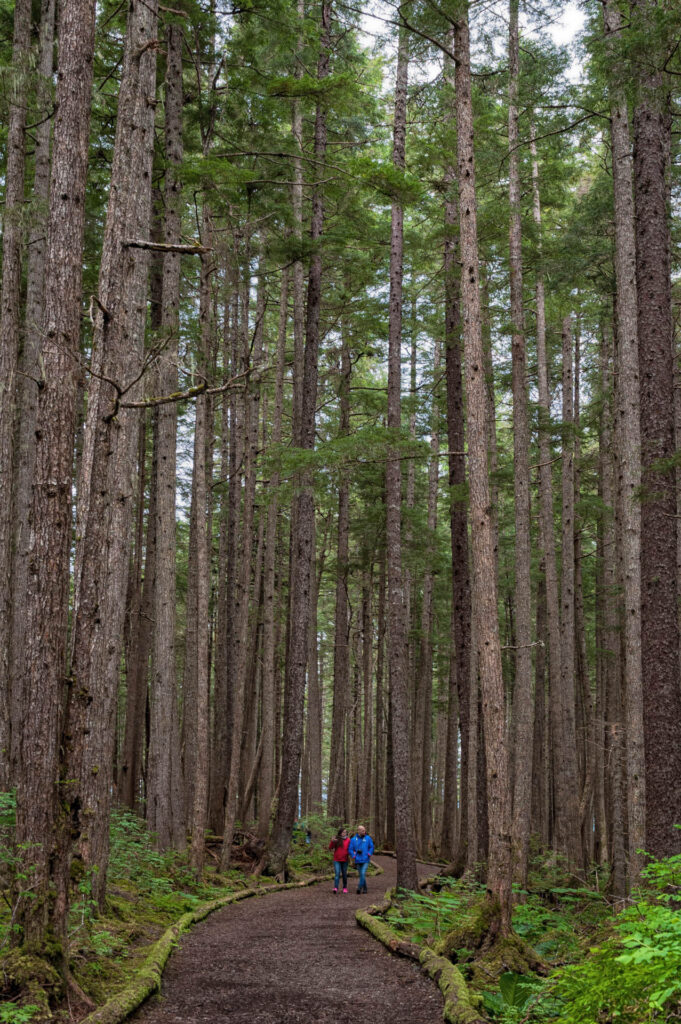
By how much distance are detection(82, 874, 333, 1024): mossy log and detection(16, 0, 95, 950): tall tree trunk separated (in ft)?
2.17

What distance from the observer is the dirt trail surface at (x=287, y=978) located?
6250mm

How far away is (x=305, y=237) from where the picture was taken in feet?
51.6

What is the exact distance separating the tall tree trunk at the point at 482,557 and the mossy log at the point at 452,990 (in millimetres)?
819

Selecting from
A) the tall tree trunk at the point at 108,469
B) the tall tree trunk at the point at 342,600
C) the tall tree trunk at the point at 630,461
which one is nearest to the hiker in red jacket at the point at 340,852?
the tall tree trunk at the point at 630,461

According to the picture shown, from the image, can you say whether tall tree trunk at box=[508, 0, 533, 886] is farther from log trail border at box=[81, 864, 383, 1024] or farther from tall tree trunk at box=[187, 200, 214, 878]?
log trail border at box=[81, 864, 383, 1024]

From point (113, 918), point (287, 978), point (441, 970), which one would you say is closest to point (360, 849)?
point (113, 918)

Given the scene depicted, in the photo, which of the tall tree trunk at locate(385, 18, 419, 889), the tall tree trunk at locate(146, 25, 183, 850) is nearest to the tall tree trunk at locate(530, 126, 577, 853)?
the tall tree trunk at locate(385, 18, 419, 889)

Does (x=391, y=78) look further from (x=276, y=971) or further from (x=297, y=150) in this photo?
(x=276, y=971)

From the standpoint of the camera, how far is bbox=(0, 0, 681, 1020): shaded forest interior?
6.41 metres

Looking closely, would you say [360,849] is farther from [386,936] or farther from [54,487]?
[54,487]

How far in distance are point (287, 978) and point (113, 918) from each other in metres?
2.32

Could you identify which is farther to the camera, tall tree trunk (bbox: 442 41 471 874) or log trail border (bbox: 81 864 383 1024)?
tall tree trunk (bbox: 442 41 471 874)

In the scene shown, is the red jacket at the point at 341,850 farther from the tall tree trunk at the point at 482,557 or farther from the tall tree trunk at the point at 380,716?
the tall tree trunk at the point at 380,716

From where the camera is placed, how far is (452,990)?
21.8 ft
